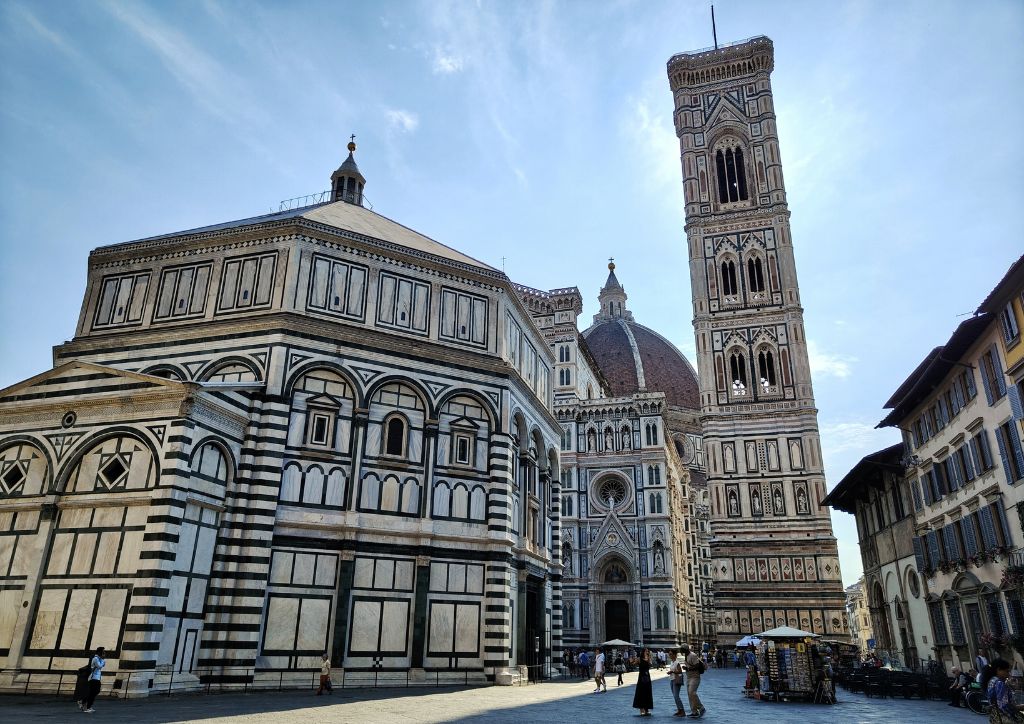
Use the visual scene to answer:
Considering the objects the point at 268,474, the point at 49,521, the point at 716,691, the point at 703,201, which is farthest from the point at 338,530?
the point at 703,201

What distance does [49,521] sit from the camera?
18.2 metres

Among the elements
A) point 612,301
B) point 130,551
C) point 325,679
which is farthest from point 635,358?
point 130,551

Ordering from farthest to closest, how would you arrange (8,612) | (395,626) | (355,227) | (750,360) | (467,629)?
(750,360) → (355,227) → (467,629) → (395,626) → (8,612)

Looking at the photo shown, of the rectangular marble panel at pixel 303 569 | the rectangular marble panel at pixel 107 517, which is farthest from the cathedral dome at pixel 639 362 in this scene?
the rectangular marble panel at pixel 107 517

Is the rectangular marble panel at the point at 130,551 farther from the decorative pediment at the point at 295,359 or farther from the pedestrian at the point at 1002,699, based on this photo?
the pedestrian at the point at 1002,699

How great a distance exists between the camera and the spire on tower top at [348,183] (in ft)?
105

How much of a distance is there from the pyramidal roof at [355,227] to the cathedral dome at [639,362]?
210ft

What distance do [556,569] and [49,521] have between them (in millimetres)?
17829

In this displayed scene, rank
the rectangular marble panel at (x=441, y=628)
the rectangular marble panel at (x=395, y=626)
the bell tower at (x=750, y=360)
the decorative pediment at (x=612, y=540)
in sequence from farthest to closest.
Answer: the decorative pediment at (x=612, y=540)
the bell tower at (x=750, y=360)
the rectangular marble panel at (x=441, y=628)
the rectangular marble panel at (x=395, y=626)

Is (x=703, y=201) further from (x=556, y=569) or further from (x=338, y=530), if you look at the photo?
(x=338, y=530)

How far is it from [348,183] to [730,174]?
119ft

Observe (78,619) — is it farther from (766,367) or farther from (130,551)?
(766,367)

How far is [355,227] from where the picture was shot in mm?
25625

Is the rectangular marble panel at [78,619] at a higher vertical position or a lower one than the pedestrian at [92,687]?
higher
